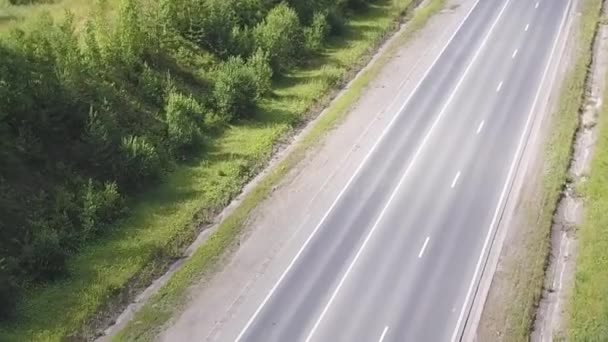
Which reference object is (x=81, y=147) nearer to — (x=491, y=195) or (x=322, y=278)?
(x=322, y=278)

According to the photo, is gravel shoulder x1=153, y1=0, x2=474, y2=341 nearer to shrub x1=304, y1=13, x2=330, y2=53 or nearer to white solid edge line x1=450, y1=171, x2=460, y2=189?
shrub x1=304, y1=13, x2=330, y2=53

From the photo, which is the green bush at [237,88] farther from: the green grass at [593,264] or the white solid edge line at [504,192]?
the green grass at [593,264]

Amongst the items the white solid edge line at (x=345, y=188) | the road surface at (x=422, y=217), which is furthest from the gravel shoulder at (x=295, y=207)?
the road surface at (x=422, y=217)

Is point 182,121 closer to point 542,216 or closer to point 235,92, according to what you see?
point 235,92

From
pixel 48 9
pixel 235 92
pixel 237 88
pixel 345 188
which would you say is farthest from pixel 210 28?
pixel 345 188

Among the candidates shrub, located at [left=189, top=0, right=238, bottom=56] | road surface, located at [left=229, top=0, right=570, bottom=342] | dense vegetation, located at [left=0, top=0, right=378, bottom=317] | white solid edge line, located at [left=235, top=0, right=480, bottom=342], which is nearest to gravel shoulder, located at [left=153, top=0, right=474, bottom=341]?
white solid edge line, located at [left=235, top=0, right=480, bottom=342]

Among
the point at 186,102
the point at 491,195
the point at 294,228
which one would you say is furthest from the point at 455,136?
the point at 186,102
